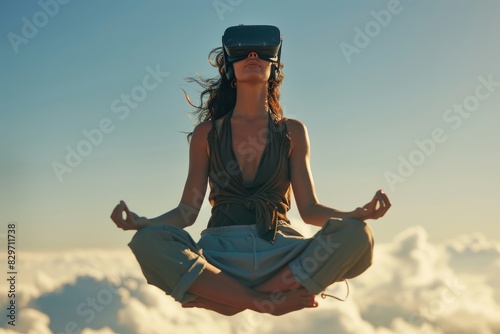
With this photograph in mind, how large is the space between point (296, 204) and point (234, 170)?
81 centimetres

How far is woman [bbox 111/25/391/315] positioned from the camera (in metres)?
9.66

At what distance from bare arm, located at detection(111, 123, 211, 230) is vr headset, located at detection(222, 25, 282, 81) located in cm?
101

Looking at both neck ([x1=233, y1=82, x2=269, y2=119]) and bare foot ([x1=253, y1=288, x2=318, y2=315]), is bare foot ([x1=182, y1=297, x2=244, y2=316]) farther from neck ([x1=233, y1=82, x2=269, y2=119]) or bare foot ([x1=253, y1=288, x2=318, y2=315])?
neck ([x1=233, y1=82, x2=269, y2=119])

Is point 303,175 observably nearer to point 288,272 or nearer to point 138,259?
point 288,272

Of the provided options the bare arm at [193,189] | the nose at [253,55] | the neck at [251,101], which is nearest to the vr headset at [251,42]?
the nose at [253,55]

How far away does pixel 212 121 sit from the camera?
37.3ft

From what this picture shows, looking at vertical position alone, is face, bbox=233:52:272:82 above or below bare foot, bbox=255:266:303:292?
above

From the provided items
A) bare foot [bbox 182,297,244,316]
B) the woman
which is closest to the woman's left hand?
the woman

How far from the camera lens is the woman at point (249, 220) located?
31.7 ft

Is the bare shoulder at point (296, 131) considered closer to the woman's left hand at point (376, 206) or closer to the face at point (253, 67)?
the face at point (253, 67)

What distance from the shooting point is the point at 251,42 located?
10.7 metres

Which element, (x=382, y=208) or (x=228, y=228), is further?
(x=228, y=228)

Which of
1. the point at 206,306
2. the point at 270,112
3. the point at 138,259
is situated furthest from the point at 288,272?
the point at 270,112

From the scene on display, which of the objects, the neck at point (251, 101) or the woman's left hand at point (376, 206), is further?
the neck at point (251, 101)
